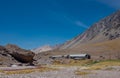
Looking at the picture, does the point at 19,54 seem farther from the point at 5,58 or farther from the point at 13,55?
the point at 5,58

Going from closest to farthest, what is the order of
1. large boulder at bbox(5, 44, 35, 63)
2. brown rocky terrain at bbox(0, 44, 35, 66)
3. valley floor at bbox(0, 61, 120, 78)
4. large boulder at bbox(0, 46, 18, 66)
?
valley floor at bbox(0, 61, 120, 78) → large boulder at bbox(0, 46, 18, 66) → brown rocky terrain at bbox(0, 44, 35, 66) → large boulder at bbox(5, 44, 35, 63)

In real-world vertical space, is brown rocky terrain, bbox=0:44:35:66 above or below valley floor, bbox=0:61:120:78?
above

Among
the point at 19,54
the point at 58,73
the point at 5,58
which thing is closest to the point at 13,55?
the point at 19,54

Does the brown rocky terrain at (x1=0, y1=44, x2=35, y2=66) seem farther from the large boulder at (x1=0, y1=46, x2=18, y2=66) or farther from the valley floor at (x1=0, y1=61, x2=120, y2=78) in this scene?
the valley floor at (x1=0, y1=61, x2=120, y2=78)

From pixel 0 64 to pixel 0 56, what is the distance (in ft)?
18.1

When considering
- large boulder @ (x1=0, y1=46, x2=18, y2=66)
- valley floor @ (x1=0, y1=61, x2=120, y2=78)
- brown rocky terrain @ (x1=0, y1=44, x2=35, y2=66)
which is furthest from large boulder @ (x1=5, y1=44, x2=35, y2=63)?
valley floor @ (x1=0, y1=61, x2=120, y2=78)

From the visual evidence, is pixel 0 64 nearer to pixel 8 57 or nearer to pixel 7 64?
pixel 7 64

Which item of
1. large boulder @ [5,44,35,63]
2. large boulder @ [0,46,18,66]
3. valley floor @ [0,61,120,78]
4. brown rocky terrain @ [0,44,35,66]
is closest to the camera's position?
valley floor @ [0,61,120,78]

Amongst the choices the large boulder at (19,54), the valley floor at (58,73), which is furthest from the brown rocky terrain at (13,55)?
the valley floor at (58,73)

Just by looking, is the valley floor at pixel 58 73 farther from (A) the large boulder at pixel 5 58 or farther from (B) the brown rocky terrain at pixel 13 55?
(B) the brown rocky terrain at pixel 13 55

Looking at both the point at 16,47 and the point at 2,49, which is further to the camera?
the point at 16,47

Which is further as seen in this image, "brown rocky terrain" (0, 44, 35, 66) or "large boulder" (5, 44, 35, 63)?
"large boulder" (5, 44, 35, 63)

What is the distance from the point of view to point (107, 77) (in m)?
42.5

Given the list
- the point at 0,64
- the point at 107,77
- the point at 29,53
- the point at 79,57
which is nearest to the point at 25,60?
the point at 29,53
